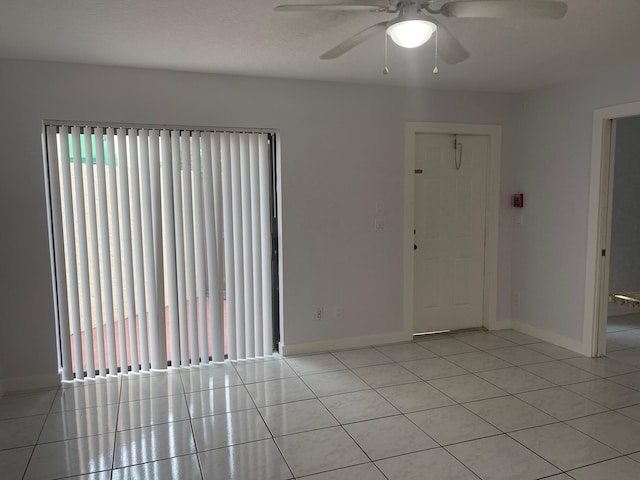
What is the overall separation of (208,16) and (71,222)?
1915 millimetres

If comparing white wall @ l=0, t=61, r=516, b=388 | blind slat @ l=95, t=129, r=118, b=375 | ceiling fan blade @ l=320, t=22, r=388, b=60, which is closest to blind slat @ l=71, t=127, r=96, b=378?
blind slat @ l=95, t=129, r=118, b=375

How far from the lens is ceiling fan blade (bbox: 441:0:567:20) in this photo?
1915mm

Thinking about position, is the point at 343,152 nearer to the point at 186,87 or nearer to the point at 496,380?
the point at 186,87

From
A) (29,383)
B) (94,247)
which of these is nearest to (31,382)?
(29,383)

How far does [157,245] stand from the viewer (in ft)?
12.2

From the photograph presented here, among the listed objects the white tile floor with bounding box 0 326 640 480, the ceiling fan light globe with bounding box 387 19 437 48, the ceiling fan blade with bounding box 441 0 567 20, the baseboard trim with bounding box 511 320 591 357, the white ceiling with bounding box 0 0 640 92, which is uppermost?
the white ceiling with bounding box 0 0 640 92

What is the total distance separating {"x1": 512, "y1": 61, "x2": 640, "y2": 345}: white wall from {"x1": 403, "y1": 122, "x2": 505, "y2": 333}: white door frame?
235 mm

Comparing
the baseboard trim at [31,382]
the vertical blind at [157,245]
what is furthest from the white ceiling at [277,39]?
Answer: the baseboard trim at [31,382]

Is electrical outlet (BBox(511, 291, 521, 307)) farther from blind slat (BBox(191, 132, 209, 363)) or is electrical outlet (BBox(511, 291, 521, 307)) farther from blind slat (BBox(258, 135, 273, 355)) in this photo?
blind slat (BBox(191, 132, 209, 363))

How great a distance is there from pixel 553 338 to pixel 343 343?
199 cm

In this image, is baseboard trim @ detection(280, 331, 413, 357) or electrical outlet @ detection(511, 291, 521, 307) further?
electrical outlet @ detection(511, 291, 521, 307)

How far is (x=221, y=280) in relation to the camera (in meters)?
3.98

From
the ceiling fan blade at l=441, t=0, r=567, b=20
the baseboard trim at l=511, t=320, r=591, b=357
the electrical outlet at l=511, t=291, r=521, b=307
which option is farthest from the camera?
the electrical outlet at l=511, t=291, r=521, b=307

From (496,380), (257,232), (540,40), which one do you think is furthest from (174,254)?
(540,40)
